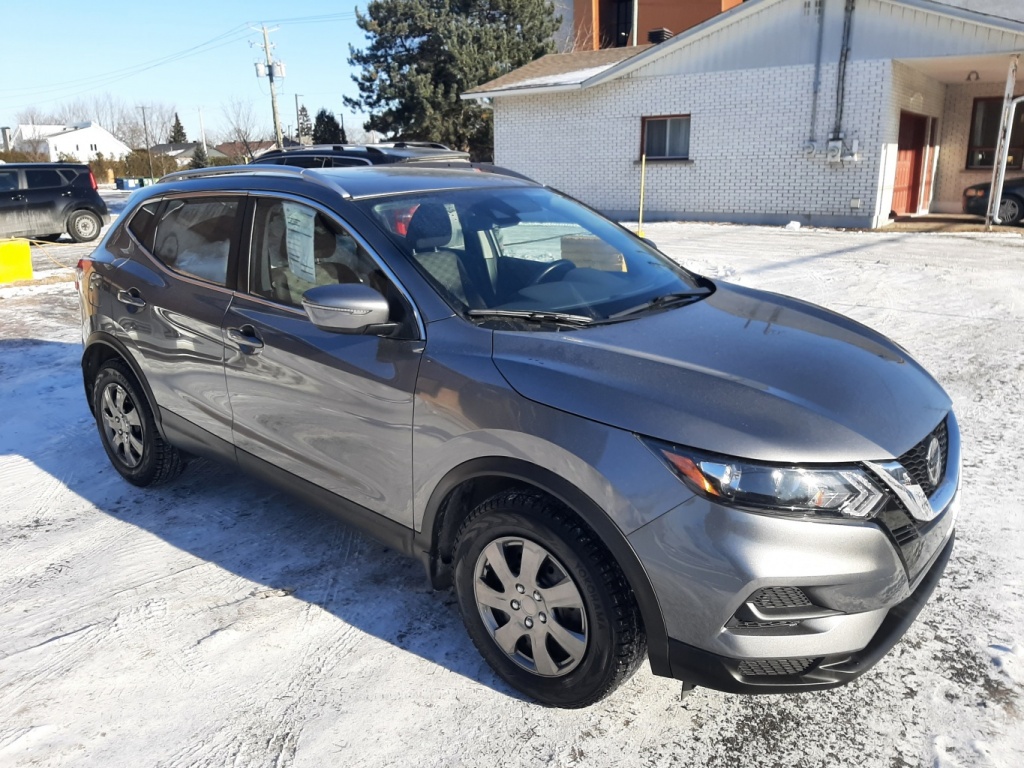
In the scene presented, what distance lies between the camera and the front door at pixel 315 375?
2.88m

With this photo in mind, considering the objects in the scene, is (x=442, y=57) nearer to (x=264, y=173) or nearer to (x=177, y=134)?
(x=264, y=173)

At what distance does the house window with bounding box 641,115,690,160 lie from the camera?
19.8 m

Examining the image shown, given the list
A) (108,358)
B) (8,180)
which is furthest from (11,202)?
(108,358)

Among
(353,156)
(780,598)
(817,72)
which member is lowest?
(780,598)

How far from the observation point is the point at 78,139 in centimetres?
9094

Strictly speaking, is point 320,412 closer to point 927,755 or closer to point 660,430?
point 660,430

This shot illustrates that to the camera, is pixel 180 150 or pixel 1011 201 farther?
pixel 180 150

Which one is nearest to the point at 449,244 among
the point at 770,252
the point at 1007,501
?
the point at 1007,501

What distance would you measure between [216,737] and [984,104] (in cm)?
2283

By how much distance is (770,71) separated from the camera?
17797 millimetres

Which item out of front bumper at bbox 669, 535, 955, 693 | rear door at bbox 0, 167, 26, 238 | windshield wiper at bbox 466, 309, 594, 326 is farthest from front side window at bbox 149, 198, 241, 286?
rear door at bbox 0, 167, 26, 238

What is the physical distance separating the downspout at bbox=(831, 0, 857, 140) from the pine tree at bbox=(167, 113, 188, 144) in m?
87.5

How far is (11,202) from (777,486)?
18.0 metres

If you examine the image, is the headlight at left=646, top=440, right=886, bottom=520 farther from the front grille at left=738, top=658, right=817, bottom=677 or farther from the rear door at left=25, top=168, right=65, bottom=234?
the rear door at left=25, top=168, right=65, bottom=234
